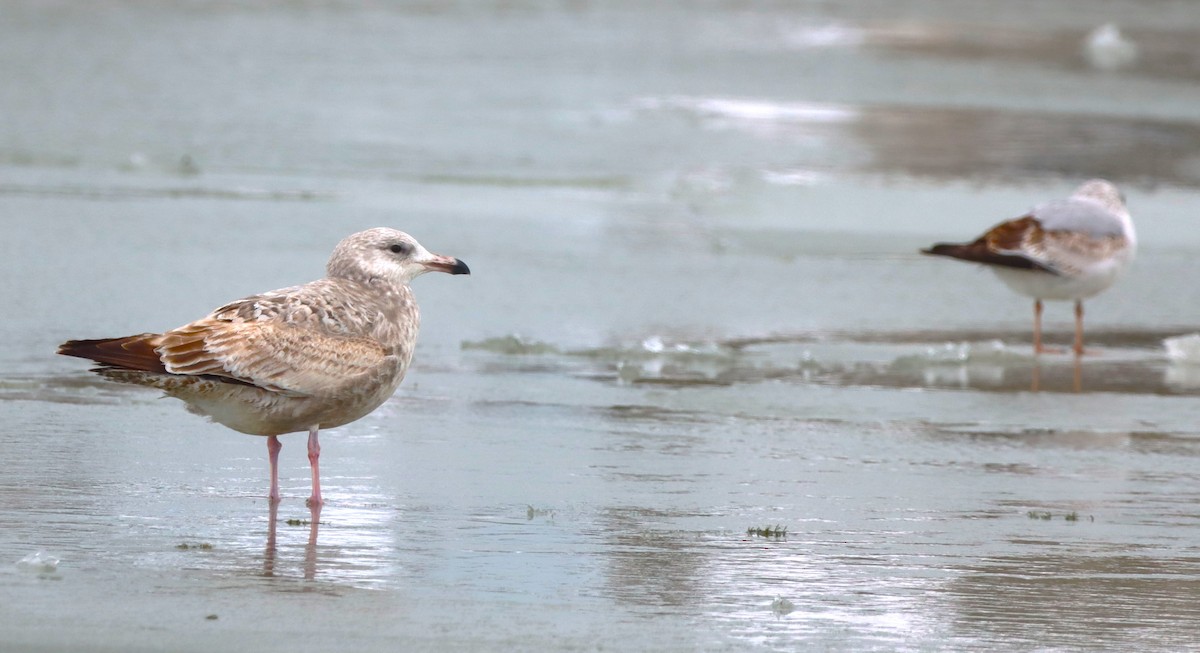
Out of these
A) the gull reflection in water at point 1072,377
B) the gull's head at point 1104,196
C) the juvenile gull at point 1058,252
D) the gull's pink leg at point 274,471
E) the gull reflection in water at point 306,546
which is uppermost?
the gull's head at point 1104,196

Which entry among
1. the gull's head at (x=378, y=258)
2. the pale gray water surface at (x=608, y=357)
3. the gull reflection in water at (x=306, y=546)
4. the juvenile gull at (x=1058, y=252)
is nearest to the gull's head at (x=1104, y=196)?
the juvenile gull at (x=1058, y=252)

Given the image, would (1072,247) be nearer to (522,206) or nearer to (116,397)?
(522,206)

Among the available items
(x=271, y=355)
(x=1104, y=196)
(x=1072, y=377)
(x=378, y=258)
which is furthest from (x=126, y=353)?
(x=1104, y=196)

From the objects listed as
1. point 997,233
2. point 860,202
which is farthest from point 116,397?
point 860,202

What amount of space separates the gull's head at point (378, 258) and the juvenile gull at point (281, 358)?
7 centimetres

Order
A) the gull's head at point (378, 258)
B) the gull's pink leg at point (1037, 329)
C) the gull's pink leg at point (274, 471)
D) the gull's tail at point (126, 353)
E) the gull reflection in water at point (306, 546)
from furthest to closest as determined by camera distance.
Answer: the gull's pink leg at point (1037, 329), the gull's head at point (378, 258), the gull's pink leg at point (274, 471), the gull's tail at point (126, 353), the gull reflection in water at point (306, 546)

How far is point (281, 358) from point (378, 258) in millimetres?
659

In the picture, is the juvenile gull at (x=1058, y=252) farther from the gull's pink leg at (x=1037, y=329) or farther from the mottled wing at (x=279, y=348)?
the mottled wing at (x=279, y=348)

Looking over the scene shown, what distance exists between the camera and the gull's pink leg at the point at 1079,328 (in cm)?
872

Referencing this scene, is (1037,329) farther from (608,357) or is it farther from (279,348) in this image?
(279,348)

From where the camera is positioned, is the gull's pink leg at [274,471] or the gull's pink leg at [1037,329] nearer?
the gull's pink leg at [274,471]

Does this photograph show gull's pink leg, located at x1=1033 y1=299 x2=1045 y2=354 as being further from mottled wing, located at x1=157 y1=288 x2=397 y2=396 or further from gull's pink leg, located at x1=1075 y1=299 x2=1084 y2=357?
mottled wing, located at x1=157 y1=288 x2=397 y2=396

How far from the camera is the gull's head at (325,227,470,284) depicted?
5.82 m

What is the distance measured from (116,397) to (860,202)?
6.57 meters
